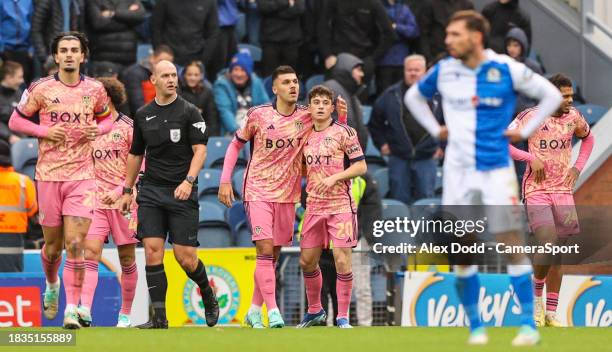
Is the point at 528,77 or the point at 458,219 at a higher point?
the point at 528,77

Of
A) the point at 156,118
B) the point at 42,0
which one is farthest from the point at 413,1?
the point at 156,118

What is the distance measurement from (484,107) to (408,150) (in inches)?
326

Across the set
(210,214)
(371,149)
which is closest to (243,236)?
(210,214)

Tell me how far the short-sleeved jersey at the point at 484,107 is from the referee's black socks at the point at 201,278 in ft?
12.1

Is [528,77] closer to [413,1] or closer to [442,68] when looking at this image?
[442,68]

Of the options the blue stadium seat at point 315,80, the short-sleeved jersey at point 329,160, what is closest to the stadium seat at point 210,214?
the blue stadium seat at point 315,80

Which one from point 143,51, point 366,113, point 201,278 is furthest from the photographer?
point 143,51

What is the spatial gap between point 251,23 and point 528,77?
36.2 ft

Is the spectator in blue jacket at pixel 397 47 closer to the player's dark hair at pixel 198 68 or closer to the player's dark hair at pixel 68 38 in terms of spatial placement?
the player's dark hair at pixel 198 68

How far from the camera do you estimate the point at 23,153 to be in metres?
18.4

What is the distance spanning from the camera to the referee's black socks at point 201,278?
45.3 feet

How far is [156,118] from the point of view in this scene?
44.5 feet

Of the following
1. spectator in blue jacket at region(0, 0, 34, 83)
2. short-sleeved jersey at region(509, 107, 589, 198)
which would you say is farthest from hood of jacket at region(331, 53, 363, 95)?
spectator in blue jacket at region(0, 0, 34, 83)

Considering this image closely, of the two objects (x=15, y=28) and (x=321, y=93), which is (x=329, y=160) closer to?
(x=321, y=93)
